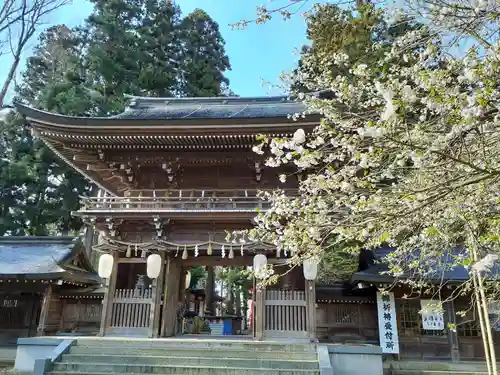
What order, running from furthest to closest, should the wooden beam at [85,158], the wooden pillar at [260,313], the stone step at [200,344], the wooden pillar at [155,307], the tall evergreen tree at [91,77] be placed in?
the tall evergreen tree at [91,77], the wooden beam at [85,158], the wooden pillar at [155,307], the wooden pillar at [260,313], the stone step at [200,344]

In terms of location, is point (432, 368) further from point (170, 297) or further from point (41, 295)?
point (41, 295)

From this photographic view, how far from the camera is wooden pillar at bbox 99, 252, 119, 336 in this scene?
949 centimetres

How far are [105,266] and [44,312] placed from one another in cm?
256

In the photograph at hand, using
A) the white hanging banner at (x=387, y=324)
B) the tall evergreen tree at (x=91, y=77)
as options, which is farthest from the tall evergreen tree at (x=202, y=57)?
the white hanging banner at (x=387, y=324)

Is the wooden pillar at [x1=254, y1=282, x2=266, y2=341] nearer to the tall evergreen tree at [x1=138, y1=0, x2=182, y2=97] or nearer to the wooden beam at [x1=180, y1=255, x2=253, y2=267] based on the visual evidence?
the wooden beam at [x1=180, y1=255, x2=253, y2=267]

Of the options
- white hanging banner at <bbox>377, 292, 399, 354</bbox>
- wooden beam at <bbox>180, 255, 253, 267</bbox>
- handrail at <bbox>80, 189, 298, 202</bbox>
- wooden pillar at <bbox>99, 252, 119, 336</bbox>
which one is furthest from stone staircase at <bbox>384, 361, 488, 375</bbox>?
wooden pillar at <bbox>99, 252, 119, 336</bbox>

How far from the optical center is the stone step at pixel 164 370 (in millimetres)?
7188

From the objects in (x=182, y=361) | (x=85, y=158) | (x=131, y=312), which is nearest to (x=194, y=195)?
(x=85, y=158)

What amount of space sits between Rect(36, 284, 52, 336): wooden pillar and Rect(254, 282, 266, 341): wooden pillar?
5.85 meters

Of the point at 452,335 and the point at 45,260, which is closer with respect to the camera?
the point at 452,335

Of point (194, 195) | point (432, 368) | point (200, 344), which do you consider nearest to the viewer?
point (200, 344)

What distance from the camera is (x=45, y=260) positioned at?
11.5 metres

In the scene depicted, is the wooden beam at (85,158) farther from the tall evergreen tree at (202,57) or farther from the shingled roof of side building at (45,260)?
the tall evergreen tree at (202,57)

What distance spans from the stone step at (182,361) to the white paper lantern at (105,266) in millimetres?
2241
